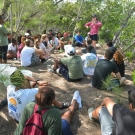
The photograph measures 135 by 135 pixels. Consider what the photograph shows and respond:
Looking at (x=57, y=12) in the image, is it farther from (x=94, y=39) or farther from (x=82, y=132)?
(x=82, y=132)

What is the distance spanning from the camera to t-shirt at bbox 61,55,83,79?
4.78 meters

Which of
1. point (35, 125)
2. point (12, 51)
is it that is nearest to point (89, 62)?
point (12, 51)

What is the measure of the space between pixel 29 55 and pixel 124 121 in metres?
4.37

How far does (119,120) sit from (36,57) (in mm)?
4472

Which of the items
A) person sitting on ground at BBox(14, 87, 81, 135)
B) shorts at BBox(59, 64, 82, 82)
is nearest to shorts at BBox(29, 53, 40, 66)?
shorts at BBox(59, 64, 82, 82)

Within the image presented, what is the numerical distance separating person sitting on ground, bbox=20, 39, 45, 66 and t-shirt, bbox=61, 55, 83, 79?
1.43 m

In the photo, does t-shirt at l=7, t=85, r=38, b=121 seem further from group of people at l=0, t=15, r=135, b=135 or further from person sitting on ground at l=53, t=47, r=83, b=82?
person sitting on ground at l=53, t=47, r=83, b=82

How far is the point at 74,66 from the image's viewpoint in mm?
4766

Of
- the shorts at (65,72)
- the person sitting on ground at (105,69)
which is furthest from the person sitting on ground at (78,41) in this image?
the person sitting on ground at (105,69)

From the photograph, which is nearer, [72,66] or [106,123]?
[106,123]

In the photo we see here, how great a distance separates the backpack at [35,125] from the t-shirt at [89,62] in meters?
3.12

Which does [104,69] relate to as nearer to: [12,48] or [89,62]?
[89,62]

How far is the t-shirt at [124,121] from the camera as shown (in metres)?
1.90

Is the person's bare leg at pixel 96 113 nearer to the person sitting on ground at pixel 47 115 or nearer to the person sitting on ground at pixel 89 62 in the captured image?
the person sitting on ground at pixel 47 115
